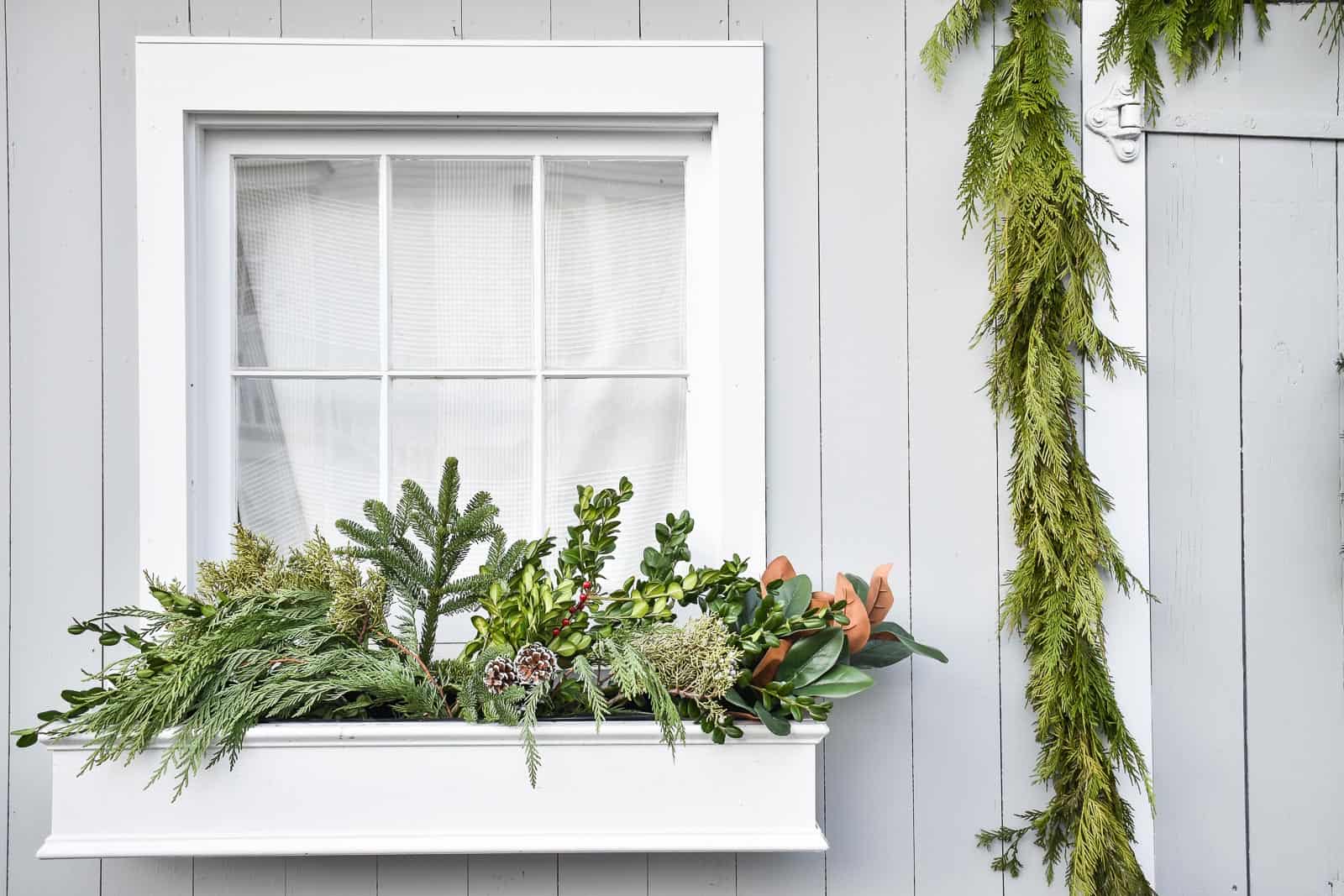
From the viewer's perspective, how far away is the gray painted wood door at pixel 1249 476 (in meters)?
1.37

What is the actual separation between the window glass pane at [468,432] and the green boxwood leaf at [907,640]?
614 mm

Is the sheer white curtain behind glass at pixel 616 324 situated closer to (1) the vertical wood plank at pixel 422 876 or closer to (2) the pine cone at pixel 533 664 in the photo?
(2) the pine cone at pixel 533 664

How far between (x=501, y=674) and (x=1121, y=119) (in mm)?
1278

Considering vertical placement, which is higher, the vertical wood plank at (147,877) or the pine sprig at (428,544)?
the pine sprig at (428,544)

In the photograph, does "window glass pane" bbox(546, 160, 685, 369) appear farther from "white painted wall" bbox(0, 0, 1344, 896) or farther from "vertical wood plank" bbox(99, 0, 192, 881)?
"vertical wood plank" bbox(99, 0, 192, 881)

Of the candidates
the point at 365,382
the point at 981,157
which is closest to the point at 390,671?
the point at 365,382

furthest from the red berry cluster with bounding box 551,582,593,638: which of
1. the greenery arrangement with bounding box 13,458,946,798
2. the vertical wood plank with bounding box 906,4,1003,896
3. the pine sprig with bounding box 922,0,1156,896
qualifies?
the pine sprig with bounding box 922,0,1156,896

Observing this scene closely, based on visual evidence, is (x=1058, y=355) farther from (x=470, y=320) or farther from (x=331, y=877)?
(x=331, y=877)

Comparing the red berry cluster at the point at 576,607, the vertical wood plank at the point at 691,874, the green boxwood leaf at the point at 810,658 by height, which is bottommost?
the vertical wood plank at the point at 691,874

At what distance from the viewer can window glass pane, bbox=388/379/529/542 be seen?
56.4 inches

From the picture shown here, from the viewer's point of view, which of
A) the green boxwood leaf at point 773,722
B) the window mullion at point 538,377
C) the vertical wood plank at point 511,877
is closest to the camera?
the green boxwood leaf at point 773,722

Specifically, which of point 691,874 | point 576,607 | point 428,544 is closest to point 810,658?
point 576,607

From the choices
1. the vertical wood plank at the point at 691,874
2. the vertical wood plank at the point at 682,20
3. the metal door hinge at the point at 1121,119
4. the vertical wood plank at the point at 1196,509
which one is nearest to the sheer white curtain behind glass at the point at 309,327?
the vertical wood plank at the point at 682,20

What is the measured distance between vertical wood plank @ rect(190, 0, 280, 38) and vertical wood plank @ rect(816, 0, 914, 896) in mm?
880
